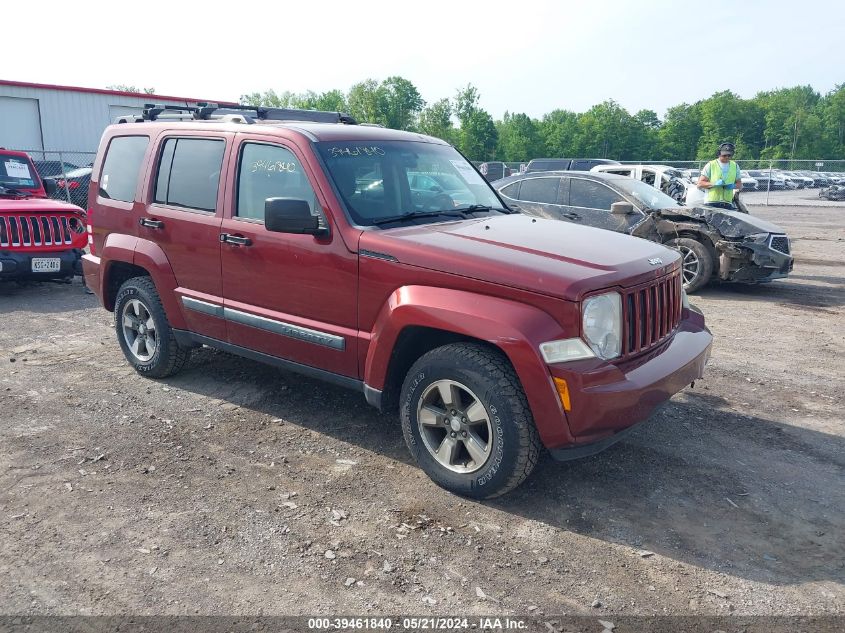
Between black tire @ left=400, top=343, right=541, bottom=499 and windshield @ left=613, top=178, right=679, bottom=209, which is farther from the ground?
windshield @ left=613, top=178, right=679, bottom=209

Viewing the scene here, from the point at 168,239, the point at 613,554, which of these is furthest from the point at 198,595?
the point at 168,239

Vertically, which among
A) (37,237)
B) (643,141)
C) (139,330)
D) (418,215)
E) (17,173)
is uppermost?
(643,141)

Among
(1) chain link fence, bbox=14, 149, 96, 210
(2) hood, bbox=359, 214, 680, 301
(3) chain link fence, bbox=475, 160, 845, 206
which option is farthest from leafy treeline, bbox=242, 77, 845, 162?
(2) hood, bbox=359, 214, 680, 301

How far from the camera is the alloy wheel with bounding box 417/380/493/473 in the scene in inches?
149

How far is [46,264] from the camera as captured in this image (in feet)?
30.5

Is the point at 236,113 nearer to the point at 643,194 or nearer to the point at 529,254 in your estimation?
the point at 529,254

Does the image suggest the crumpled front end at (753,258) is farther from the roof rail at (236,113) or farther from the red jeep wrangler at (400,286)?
the roof rail at (236,113)

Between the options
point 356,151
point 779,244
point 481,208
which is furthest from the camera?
point 779,244

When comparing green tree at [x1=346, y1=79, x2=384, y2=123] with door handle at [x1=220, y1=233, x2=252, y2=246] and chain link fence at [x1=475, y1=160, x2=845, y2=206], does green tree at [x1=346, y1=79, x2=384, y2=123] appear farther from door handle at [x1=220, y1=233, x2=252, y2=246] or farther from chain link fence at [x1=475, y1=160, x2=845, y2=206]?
door handle at [x1=220, y1=233, x2=252, y2=246]

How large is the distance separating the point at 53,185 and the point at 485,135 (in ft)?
253

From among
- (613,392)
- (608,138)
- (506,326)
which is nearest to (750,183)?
(613,392)

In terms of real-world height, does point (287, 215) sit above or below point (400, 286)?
above

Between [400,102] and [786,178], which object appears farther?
[400,102]

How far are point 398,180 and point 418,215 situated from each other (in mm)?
362
